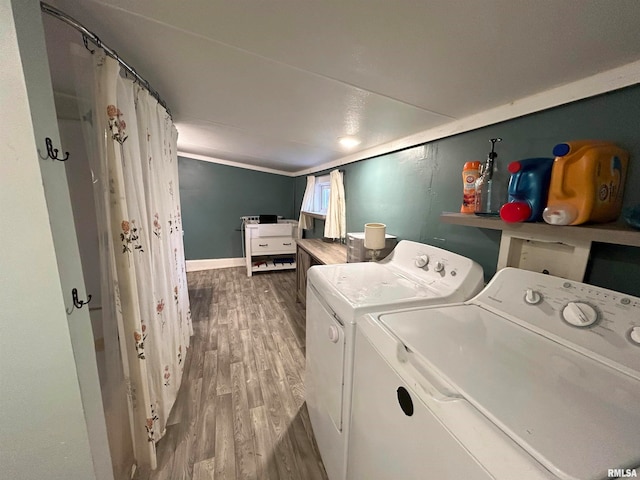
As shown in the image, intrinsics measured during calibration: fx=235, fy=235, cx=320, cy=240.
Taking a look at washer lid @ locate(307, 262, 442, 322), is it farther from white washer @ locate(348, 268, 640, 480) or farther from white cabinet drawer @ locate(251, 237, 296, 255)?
white cabinet drawer @ locate(251, 237, 296, 255)

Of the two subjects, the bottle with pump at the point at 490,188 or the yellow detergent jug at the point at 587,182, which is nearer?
the yellow detergent jug at the point at 587,182

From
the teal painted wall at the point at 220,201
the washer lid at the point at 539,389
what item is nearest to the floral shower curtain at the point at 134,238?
the washer lid at the point at 539,389

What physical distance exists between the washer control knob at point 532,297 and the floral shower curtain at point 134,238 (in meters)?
1.55

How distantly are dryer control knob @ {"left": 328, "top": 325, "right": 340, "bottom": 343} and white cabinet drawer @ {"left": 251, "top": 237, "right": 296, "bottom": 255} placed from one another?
10.6ft

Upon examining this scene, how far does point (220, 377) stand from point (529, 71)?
243 cm

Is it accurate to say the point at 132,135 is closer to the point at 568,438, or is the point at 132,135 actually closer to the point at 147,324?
the point at 147,324

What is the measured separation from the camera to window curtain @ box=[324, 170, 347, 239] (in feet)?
8.91

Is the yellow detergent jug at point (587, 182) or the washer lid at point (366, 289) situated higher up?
the yellow detergent jug at point (587, 182)

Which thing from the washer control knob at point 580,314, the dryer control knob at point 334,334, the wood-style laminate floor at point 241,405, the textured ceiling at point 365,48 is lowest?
the wood-style laminate floor at point 241,405

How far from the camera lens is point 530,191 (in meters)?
0.84

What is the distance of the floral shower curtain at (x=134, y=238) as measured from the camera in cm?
91

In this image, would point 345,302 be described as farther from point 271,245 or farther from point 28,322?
point 271,245

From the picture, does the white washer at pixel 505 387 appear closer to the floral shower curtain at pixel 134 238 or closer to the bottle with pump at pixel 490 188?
the bottle with pump at pixel 490 188

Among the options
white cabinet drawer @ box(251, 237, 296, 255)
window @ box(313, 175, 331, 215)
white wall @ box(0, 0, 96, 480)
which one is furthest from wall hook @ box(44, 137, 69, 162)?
white cabinet drawer @ box(251, 237, 296, 255)
